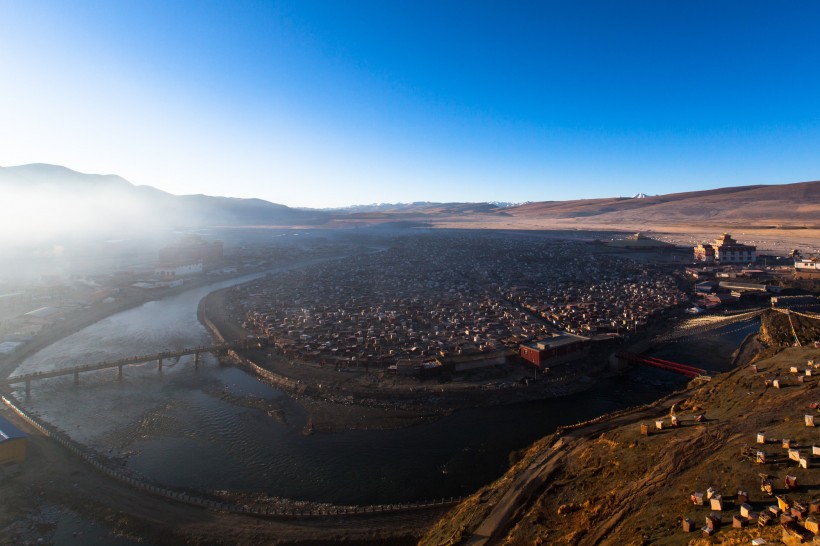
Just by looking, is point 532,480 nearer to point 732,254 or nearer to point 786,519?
point 786,519

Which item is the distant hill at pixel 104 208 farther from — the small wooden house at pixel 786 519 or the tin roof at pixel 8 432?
the small wooden house at pixel 786 519

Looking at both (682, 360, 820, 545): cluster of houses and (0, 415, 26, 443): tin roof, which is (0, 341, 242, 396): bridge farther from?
(682, 360, 820, 545): cluster of houses

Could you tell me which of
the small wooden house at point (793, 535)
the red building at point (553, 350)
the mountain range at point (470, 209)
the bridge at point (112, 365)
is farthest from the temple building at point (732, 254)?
the bridge at point (112, 365)

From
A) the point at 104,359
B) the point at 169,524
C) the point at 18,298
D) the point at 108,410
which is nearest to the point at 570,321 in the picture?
the point at 169,524

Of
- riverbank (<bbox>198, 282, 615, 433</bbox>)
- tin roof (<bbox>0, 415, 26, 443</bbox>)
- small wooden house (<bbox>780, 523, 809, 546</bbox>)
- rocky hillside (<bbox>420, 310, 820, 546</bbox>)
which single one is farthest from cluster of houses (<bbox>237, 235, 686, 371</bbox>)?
small wooden house (<bbox>780, 523, 809, 546</bbox>)

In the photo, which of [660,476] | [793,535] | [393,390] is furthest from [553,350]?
[793,535]
